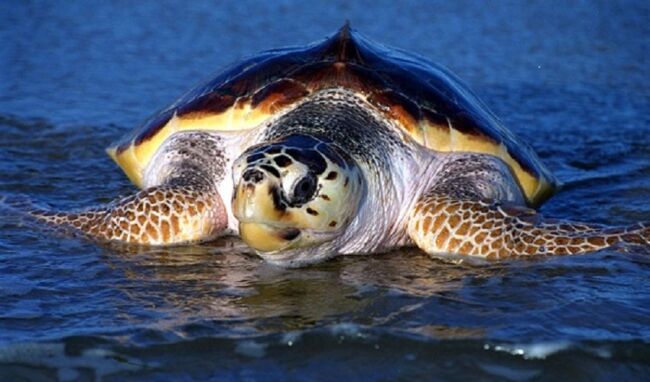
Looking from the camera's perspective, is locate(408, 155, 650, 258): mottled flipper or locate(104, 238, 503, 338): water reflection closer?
locate(104, 238, 503, 338): water reflection

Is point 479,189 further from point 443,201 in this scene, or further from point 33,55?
point 33,55

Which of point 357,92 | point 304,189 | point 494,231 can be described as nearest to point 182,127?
point 357,92

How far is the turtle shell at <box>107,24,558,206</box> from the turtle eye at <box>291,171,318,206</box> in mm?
1172

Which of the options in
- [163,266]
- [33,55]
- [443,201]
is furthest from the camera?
[33,55]

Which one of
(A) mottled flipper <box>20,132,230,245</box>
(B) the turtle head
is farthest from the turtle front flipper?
(B) the turtle head

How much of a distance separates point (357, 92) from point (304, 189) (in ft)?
4.47

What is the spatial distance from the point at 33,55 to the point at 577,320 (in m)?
9.22

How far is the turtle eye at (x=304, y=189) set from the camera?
4930 millimetres

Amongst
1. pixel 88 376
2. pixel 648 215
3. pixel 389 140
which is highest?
pixel 389 140

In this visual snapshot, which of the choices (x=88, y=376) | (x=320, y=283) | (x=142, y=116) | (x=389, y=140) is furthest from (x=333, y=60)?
(x=142, y=116)

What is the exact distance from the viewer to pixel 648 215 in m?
6.62

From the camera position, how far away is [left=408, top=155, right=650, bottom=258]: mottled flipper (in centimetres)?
545

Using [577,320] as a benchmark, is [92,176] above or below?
above

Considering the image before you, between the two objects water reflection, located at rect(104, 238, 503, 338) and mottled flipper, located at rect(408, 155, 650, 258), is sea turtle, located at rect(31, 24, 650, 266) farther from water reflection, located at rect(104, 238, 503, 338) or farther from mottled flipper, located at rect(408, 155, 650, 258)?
water reflection, located at rect(104, 238, 503, 338)
